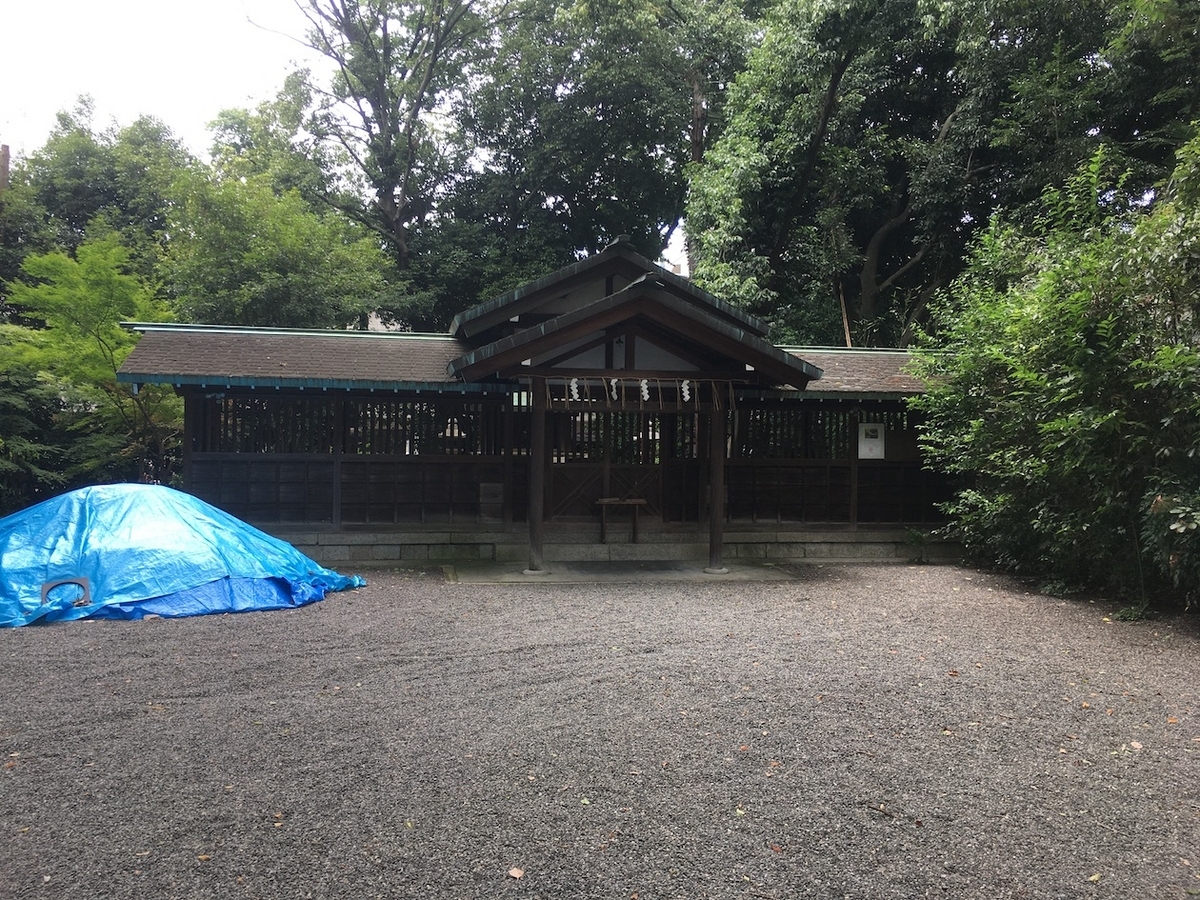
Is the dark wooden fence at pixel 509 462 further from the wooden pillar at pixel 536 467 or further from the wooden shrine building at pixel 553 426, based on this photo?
the wooden pillar at pixel 536 467

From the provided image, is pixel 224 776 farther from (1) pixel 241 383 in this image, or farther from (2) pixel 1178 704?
(1) pixel 241 383

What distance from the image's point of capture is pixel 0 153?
19.9 meters

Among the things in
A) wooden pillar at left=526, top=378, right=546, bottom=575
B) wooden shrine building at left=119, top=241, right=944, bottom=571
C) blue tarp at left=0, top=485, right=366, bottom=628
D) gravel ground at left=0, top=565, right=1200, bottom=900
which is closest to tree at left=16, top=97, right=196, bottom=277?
wooden shrine building at left=119, top=241, right=944, bottom=571

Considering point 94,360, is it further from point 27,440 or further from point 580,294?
point 580,294

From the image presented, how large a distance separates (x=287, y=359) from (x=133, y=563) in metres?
4.12

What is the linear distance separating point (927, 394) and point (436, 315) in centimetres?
1698

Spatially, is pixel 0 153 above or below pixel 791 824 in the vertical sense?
above

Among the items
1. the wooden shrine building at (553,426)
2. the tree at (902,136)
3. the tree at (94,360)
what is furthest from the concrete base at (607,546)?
the tree at (902,136)

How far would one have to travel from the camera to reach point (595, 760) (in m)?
4.18

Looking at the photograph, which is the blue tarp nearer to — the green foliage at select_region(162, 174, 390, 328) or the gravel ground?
the gravel ground

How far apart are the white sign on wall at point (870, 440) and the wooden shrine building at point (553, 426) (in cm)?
3

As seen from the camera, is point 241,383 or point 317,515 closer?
point 241,383

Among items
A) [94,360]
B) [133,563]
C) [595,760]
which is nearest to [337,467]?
[133,563]

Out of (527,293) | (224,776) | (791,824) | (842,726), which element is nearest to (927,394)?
(527,293)
